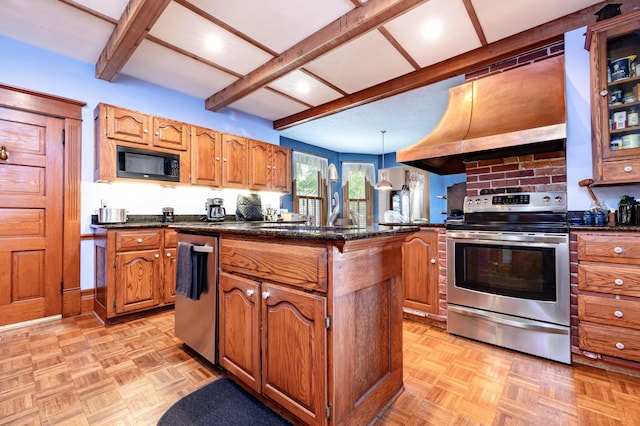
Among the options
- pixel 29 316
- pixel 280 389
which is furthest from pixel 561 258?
pixel 29 316

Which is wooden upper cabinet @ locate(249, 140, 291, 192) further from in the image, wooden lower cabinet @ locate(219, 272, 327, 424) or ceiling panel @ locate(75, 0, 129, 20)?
wooden lower cabinet @ locate(219, 272, 327, 424)

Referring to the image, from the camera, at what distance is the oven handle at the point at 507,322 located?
78.2 inches

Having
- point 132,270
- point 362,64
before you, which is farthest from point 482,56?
point 132,270

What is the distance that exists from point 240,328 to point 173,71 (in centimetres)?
306

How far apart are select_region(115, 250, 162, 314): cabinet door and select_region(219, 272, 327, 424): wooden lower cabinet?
1.64 meters

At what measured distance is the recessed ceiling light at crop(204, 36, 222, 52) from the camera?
2.63 meters

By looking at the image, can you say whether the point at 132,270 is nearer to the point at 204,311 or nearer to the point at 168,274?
the point at 168,274

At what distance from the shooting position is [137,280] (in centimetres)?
283

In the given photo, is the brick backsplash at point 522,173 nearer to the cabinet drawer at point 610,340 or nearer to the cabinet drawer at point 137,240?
the cabinet drawer at point 610,340

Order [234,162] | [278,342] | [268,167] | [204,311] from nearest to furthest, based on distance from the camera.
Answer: [278,342] → [204,311] → [234,162] → [268,167]

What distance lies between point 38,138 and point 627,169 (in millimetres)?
5015

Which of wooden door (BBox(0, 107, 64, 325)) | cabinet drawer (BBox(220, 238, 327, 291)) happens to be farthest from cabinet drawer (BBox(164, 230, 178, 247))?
cabinet drawer (BBox(220, 238, 327, 291))

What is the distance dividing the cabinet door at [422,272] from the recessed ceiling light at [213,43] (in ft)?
8.59

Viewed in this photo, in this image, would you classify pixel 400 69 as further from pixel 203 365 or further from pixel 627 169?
pixel 203 365
